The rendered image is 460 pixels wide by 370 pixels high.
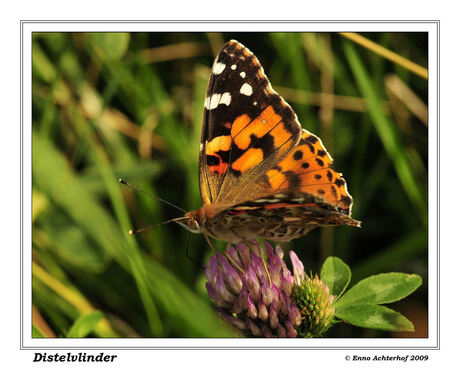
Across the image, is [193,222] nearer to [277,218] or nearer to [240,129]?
[277,218]

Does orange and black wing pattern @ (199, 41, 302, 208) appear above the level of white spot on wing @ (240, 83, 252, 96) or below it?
below

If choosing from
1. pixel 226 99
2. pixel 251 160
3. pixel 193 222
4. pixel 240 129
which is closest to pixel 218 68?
pixel 226 99

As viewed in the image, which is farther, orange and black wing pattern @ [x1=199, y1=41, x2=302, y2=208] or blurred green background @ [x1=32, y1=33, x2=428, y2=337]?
blurred green background @ [x1=32, y1=33, x2=428, y2=337]

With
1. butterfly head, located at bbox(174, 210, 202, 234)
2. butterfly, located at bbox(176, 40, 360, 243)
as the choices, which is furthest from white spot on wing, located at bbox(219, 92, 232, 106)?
butterfly head, located at bbox(174, 210, 202, 234)

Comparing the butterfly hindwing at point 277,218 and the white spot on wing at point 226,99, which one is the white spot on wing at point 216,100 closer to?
the white spot on wing at point 226,99

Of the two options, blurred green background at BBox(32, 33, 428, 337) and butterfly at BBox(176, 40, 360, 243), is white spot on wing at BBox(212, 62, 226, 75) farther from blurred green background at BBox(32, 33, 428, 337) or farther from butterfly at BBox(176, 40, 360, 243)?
blurred green background at BBox(32, 33, 428, 337)
